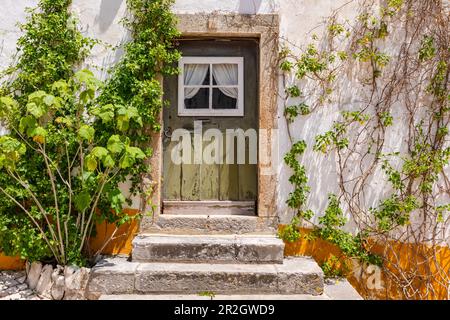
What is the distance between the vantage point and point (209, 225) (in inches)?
191

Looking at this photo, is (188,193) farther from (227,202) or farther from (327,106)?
(327,106)

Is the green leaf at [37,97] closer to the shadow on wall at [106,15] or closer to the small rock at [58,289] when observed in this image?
the shadow on wall at [106,15]

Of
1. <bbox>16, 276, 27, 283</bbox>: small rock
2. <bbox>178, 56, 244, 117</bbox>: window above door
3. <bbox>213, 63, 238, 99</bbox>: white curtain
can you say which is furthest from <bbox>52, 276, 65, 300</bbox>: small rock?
<bbox>213, 63, 238, 99</bbox>: white curtain

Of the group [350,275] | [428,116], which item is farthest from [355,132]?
[350,275]

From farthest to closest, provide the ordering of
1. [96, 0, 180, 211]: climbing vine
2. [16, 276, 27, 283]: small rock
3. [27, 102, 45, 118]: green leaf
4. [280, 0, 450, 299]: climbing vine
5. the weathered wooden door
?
the weathered wooden door → [280, 0, 450, 299]: climbing vine → [96, 0, 180, 211]: climbing vine → [16, 276, 27, 283]: small rock → [27, 102, 45, 118]: green leaf

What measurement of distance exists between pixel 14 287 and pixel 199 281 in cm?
195

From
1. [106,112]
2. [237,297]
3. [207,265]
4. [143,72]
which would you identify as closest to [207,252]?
[207,265]

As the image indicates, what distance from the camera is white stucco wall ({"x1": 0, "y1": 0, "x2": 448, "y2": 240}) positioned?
488 cm

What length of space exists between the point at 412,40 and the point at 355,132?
4.08ft

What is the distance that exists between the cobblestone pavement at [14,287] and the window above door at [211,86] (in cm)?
252

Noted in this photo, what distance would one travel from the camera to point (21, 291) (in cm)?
436

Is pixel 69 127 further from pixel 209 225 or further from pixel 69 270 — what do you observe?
pixel 209 225

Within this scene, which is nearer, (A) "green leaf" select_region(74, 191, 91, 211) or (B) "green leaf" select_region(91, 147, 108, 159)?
(B) "green leaf" select_region(91, 147, 108, 159)

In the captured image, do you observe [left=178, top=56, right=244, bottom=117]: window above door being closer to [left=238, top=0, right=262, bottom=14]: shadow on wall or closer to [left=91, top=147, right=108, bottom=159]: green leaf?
[left=238, top=0, right=262, bottom=14]: shadow on wall
